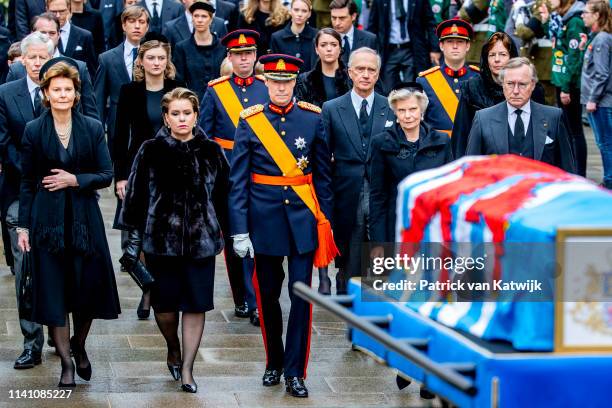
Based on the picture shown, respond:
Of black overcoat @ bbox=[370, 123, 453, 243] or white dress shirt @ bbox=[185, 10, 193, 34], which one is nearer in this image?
black overcoat @ bbox=[370, 123, 453, 243]

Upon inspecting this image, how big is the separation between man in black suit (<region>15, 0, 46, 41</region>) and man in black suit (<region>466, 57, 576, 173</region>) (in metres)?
7.68

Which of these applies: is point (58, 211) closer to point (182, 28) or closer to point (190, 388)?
point (190, 388)

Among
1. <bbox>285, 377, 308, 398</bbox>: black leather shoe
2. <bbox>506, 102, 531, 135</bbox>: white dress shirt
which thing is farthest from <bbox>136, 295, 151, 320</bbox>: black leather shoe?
<bbox>506, 102, 531, 135</bbox>: white dress shirt

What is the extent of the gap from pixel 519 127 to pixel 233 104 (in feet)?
8.77

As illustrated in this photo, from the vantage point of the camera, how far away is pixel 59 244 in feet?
28.1

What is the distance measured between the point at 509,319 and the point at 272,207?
12.2ft

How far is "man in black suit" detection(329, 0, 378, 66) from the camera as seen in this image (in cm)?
1293

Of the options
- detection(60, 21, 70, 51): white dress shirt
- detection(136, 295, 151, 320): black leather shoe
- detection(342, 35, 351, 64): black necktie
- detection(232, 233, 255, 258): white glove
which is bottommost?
detection(136, 295, 151, 320): black leather shoe

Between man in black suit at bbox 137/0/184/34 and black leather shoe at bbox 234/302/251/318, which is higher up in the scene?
man in black suit at bbox 137/0/184/34

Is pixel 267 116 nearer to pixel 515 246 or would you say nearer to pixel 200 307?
pixel 200 307

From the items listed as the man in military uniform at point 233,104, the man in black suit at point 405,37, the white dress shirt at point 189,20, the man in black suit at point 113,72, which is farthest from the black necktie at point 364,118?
the man in black suit at point 405,37

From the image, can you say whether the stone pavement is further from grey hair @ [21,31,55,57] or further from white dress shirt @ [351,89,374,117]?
grey hair @ [21,31,55,57]

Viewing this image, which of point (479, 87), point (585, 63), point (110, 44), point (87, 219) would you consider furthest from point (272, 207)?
point (110, 44)

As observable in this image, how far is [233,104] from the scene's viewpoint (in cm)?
1069
